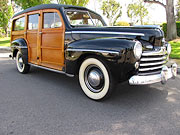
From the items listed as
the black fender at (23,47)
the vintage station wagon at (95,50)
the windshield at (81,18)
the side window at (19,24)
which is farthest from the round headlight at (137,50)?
the side window at (19,24)

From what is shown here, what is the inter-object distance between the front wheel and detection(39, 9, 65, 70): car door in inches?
27.3

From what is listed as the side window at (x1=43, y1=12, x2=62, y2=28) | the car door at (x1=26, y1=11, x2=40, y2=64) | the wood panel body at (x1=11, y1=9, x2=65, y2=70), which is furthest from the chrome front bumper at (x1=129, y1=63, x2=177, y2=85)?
the car door at (x1=26, y1=11, x2=40, y2=64)

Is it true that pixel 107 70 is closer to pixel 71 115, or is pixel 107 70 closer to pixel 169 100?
pixel 71 115

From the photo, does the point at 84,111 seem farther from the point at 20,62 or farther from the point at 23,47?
the point at 20,62

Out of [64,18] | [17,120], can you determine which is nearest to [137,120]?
[17,120]

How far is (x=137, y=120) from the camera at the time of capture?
2.37 metres

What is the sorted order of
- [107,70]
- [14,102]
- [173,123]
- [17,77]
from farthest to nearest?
[17,77], [14,102], [107,70], [173,123]

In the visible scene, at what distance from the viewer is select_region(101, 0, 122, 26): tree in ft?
82.9

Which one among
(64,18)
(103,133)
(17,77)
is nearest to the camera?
(103,133)

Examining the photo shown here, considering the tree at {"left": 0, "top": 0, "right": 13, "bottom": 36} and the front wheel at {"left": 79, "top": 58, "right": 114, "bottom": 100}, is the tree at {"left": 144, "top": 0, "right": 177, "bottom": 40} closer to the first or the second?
the front wheel at {"left": 79, "top": 58, "right": 114, "bottom": 100}

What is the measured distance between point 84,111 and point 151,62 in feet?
4.59

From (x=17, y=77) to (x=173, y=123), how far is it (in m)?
4.05

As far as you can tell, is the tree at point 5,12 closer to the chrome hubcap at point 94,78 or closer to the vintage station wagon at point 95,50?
the vintage station wagon at point 95,50

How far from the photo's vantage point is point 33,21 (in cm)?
450
